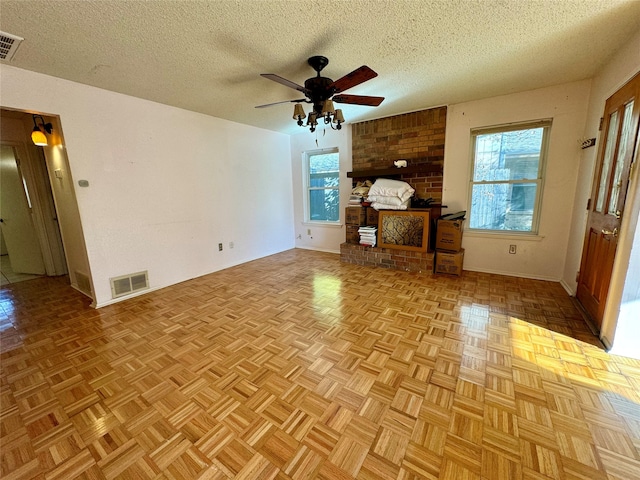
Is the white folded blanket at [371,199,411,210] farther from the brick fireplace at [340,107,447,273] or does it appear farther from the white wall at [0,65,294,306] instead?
the white wall at [0,65,294,306]

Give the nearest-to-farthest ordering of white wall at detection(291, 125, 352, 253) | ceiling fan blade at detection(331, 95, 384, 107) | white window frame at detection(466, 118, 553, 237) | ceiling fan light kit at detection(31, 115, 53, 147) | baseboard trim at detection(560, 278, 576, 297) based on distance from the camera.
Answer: ceiling fan blade at detection(331, 95, 384, 107) < ceiling fan light kit at detection(31, 115, 53, 147) < baseboard trim at detection(560, 278, 576, 297) < white window frame at detection(466, 118, 553, 237) < white wall at detection(291, 125, 352, 253)

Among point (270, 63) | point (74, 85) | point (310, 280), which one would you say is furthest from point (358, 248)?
point (74, 85)

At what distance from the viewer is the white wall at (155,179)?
2.61 meters

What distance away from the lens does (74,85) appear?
8.32ft

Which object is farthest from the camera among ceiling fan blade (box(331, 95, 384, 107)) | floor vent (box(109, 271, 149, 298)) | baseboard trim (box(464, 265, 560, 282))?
baseboard trim (box(464, 265, 560, 282))

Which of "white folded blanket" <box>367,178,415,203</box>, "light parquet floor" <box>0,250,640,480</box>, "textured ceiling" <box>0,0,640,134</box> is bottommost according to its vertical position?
"light parquet floor" <box>0,250,640,480</box>

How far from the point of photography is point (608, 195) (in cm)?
222

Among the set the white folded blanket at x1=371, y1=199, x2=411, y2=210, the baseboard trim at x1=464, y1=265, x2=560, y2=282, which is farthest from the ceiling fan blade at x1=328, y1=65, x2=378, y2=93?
the baseboard trim at x1=464, y1=265, x2=560, y2=282

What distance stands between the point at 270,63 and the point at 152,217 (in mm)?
2344

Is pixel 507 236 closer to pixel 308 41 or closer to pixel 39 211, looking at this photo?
pixel 308 41

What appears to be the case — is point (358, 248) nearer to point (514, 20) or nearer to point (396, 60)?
point (396, 60)

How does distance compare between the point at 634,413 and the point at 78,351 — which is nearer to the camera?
the point at 634,413

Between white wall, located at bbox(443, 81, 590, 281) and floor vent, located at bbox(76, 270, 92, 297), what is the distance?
4814 mm

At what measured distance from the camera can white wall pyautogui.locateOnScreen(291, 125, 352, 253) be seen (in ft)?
15.0
